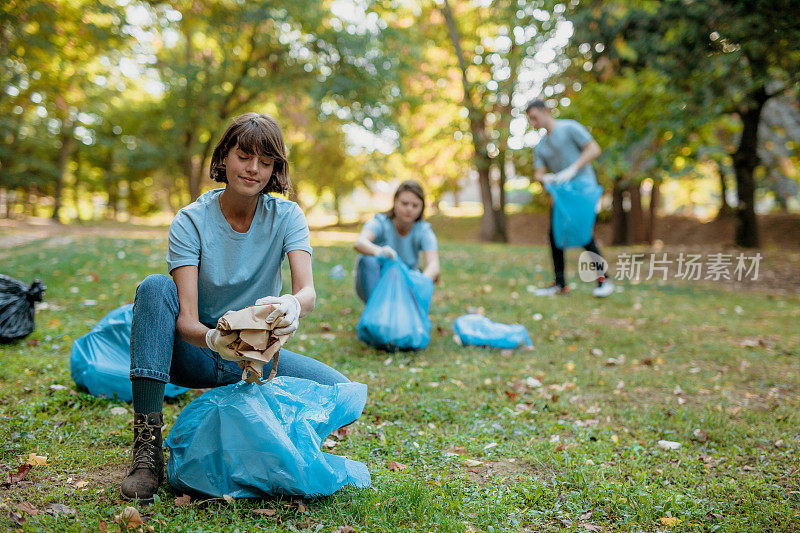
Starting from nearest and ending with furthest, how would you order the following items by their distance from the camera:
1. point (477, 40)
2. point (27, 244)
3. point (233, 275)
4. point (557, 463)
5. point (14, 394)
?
point (233, 275)
point (557, 463)
point (14, 394)
point (27, 244)
point (477, 40)

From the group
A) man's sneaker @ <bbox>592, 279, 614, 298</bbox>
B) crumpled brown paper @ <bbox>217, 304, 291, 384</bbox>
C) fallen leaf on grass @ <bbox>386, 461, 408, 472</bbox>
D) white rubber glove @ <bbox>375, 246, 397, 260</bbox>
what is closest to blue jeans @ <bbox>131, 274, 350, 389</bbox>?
crumpled brown paper @ <bbox>217, 304, 291, 384</bbox>

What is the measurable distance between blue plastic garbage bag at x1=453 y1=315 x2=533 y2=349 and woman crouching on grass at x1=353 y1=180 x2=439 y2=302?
0.45 meters

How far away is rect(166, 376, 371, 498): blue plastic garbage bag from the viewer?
1827 mm

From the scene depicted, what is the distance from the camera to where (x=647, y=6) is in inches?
369

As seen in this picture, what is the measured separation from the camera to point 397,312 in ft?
12.8

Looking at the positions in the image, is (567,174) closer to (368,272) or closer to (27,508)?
(368,272)

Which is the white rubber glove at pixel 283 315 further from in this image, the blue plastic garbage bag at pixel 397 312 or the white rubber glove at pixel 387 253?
the white rubber glove at pixel 387 253

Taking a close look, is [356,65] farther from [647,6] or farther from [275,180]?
[275,180]

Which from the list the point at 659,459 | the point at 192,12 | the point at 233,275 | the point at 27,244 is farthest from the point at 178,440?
the point at 192,12

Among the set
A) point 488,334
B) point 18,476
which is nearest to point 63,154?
point 488,334

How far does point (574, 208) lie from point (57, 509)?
200 inches

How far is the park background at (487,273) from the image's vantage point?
6.95 feet

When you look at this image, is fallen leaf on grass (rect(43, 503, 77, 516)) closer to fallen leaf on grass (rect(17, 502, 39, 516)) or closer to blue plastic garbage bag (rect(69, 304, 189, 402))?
fallen leaf on grass (rect(17, 502, 39, 516))

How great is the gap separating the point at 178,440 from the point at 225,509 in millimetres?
291
